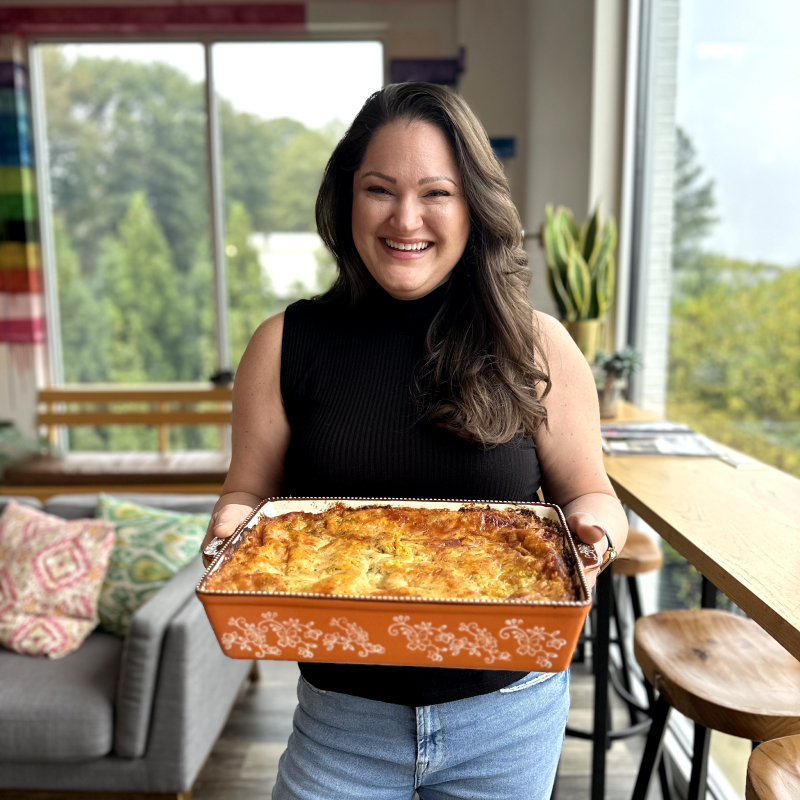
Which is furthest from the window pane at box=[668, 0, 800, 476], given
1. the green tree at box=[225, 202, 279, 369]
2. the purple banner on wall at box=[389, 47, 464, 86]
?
the green tree at box=[225, 202, 279, 369]

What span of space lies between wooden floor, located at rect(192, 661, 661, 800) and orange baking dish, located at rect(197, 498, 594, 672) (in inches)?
64.6

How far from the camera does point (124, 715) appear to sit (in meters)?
2.10

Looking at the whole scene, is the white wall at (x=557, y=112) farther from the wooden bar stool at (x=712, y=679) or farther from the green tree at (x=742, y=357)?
the wooden bar stool at (x=712, y=679)

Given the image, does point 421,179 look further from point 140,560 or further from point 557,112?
point 557,112

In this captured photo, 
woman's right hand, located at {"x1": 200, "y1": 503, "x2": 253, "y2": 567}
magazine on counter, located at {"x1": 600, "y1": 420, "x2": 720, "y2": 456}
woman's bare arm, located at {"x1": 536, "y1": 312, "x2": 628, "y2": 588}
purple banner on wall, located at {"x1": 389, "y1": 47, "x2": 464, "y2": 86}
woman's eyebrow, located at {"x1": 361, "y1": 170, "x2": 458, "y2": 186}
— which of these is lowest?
magazine on counter, located at {"x1": 600, "y1": 420, "x2": 720, "y2": 456}

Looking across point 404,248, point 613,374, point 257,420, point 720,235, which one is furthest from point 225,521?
point 720,235

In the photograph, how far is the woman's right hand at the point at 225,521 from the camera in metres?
1.02

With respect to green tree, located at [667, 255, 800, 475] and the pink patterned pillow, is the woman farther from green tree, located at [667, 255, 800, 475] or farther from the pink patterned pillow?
the pink patterned pillow

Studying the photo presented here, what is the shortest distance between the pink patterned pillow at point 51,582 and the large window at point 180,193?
2903 millimetres

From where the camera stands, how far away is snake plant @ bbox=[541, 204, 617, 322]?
9.11 ft

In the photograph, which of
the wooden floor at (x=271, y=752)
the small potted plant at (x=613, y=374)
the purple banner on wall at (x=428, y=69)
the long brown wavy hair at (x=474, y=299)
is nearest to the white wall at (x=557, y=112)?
the purple banner on wall at (x=428, y=69)

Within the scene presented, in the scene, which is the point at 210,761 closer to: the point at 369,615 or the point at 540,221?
the point at 369,615

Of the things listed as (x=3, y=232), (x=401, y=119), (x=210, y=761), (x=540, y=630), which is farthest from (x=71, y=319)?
(x=540, y=630)

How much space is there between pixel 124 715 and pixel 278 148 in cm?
406
